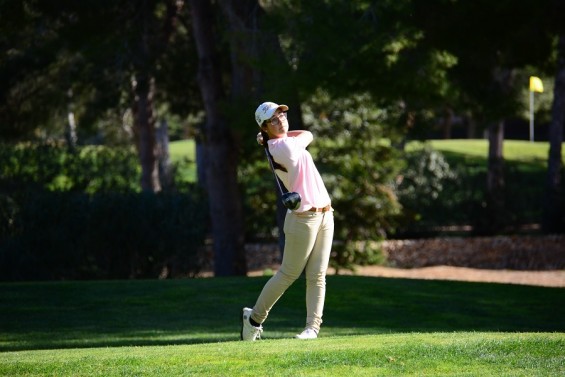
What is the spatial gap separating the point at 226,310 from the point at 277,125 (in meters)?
4.63

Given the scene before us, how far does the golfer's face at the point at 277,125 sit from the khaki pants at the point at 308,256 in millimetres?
665

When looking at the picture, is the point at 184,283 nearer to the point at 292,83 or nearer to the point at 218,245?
the point at 292,83

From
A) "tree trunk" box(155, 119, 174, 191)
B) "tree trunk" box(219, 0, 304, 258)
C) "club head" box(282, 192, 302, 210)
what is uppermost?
"tree trunk" box(219, 0, 304, 258)

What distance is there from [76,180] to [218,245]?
199 inches

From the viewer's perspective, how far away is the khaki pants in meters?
8.34

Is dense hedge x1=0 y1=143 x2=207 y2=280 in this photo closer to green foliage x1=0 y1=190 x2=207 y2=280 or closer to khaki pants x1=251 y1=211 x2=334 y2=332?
green foliage x1=0 y1=190 x2=207 y2=280

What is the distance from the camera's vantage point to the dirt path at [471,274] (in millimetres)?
22297

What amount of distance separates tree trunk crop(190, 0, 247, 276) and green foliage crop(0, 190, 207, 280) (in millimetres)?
862

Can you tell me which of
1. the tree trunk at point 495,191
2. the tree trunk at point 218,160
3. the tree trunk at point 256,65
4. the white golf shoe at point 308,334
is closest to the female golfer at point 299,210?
the white golf shoe at point 308,334

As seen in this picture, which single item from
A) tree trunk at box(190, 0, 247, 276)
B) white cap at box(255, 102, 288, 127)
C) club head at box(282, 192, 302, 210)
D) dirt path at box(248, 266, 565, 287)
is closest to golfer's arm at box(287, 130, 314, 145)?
white cap at box(255, 102, 288, 127)

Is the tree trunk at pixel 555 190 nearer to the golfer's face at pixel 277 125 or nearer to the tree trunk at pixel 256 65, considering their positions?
the tree trunk at pixel 256 65

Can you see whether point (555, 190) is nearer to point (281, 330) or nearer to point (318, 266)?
point (281, 330)

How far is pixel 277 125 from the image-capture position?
8.39 m

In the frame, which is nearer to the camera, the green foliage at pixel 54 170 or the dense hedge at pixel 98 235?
the dense hedge at pixel 98 235
